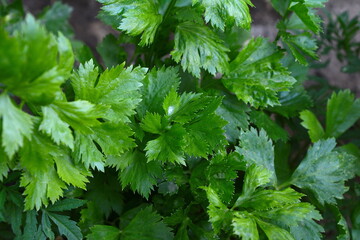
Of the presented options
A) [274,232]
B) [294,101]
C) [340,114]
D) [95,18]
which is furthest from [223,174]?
[95,18]

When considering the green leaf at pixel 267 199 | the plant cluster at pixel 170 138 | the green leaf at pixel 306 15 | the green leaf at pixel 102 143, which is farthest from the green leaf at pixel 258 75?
the green leaf at pixel 102 143

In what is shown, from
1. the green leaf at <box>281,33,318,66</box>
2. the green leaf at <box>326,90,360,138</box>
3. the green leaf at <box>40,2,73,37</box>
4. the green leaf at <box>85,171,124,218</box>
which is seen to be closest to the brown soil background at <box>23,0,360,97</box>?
the green leaf at <box>40,2,73,37</box>

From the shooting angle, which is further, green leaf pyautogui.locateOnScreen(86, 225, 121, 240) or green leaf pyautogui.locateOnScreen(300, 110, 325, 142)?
green leaf pyautogui.locateOnScreen(300, 110, 325, 142)

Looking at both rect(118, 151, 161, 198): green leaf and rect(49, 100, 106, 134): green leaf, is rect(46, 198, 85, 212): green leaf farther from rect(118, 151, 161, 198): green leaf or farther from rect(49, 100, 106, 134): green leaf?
rect(49, 100, 106, 134): green leaf

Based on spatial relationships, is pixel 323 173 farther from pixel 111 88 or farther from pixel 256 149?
pixel 111 88

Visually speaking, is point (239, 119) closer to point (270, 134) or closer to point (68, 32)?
point (270, 134)

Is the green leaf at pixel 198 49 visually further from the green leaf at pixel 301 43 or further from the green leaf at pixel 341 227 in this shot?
the green leaf at pixel 341 227

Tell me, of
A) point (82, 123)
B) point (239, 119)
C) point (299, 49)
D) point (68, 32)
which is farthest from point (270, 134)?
point (68, 32)
